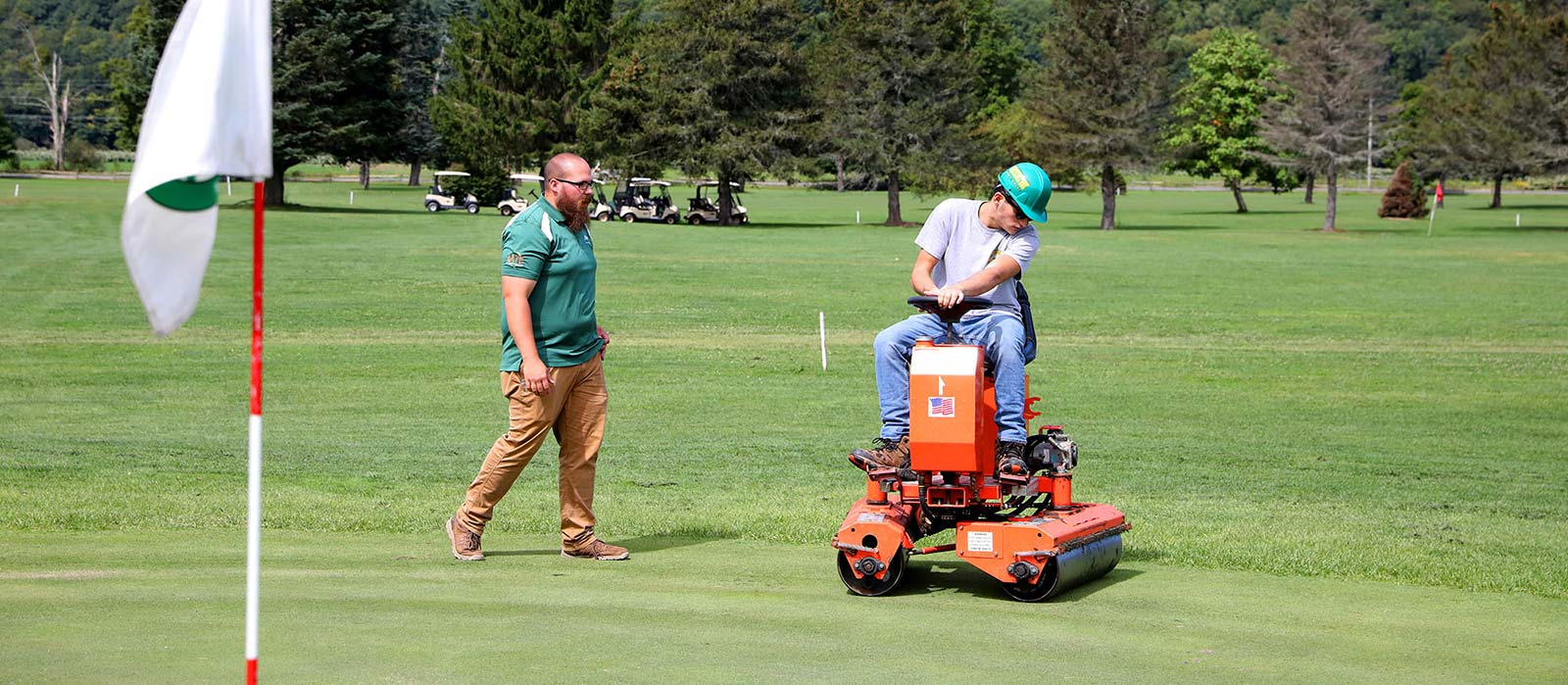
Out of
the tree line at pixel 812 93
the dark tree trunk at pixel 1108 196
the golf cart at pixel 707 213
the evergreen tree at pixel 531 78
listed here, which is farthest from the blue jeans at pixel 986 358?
the evergreen tree at pixel 531 78

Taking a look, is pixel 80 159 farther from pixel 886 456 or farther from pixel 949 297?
pixel 949 297

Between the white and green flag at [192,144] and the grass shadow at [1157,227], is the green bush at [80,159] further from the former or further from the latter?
the white and green flag at [192,144]

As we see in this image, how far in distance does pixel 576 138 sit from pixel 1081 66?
25.3 metres

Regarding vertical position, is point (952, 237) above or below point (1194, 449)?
above

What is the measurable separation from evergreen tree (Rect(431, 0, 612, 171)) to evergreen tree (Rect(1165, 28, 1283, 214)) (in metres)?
36.8

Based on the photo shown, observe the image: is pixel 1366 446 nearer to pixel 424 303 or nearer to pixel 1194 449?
pixel 1194 449

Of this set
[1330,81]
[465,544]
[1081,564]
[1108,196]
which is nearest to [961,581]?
[1081,564]

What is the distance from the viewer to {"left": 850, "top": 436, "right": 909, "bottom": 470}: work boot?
779cm

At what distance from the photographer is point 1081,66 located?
81312 mm

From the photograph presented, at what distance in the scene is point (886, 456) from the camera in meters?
Answer: 7.80

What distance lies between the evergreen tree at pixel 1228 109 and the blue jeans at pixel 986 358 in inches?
3675

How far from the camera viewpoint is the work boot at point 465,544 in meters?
8.30

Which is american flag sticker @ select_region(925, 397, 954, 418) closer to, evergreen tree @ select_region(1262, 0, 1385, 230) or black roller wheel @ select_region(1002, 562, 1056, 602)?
black roller wheel @ select_region(1002, 562, 1056, 602)

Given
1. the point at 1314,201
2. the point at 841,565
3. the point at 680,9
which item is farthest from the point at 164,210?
the point at 1314,201
